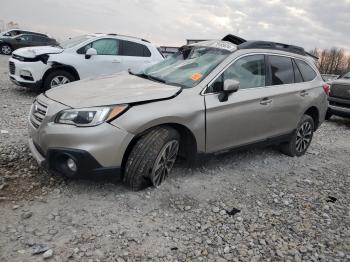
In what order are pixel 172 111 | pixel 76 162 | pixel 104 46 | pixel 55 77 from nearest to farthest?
pixel 76 162
pixel 172 111
pixel 55 77
pixel 104 46

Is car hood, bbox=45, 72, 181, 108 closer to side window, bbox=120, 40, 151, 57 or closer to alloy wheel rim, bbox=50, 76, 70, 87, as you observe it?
alloy wheel rim, bbox=50, 76, 70, 87

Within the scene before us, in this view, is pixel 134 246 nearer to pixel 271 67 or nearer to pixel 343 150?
pixel 271 67

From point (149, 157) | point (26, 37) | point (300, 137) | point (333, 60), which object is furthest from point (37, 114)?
→ point (333, 60)

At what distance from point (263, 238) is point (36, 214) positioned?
7.04ft

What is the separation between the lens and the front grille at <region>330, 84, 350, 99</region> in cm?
952

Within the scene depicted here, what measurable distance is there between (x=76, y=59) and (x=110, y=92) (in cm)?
530

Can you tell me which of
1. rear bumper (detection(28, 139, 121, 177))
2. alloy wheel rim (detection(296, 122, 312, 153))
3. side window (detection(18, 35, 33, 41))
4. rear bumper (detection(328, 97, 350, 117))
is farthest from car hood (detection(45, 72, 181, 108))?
side window (detection(18, 35, 33, 41))

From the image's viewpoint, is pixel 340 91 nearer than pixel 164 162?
No

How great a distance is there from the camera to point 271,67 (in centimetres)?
508

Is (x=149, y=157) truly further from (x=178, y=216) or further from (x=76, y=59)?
(x=76, y=59)

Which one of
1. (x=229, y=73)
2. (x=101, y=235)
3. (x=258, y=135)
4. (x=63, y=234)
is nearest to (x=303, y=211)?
(x=258, y=135)

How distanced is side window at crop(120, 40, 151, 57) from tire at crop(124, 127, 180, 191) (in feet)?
19.8

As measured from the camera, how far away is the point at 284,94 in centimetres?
516

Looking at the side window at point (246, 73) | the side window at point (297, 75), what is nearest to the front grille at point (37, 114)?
the side window at point (246, 73)
